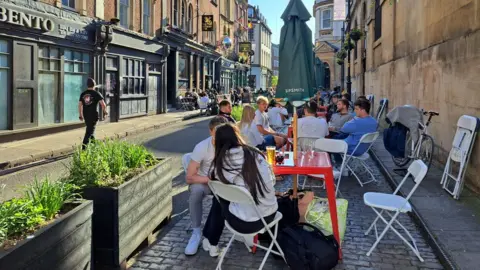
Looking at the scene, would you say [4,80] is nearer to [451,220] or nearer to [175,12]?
[451,220]

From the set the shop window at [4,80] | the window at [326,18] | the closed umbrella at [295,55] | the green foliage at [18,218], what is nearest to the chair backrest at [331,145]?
the closed umbrella at [295,55]

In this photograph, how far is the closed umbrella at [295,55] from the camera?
27.8 feet

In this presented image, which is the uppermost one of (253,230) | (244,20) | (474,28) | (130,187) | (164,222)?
(244,20)

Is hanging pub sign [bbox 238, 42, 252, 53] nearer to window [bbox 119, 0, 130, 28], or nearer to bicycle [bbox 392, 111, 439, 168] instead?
window [bbox 119, 0, 130, 28]

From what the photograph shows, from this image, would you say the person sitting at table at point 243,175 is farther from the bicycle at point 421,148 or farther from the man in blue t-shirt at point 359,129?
the bicycle at point 421,148

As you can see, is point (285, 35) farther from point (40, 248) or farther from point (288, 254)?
point (40, 248)

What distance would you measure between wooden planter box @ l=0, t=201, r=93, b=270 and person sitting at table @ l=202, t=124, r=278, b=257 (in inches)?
45.7

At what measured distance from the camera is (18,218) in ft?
8.64

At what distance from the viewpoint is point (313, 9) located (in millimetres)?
47875

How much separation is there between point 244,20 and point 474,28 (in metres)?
45.9

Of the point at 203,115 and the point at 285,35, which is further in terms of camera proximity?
the point at 203,115

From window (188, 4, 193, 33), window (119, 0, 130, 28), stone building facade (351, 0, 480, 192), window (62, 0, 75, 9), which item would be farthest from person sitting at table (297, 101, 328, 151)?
window (188, 4, 193, 33)

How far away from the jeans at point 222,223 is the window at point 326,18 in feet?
146

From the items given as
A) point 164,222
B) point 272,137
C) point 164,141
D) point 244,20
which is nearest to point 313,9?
point 244,20
